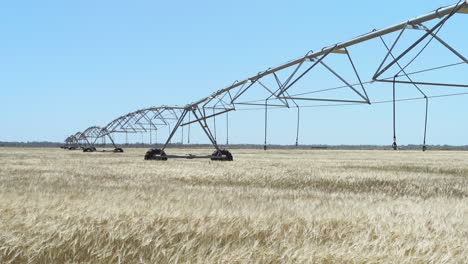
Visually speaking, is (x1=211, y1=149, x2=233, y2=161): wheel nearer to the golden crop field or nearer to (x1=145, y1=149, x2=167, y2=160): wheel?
(x1=145, y1=149, x2=167, y2=160): wheel

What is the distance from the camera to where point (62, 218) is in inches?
219

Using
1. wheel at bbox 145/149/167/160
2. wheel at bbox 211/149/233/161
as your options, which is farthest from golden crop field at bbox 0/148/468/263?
wheel at bbox 145/149/167/160

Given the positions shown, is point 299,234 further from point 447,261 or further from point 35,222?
point 35,222

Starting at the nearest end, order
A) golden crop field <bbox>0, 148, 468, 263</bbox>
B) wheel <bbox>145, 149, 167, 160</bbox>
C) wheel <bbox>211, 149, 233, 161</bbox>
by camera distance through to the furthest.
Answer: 1. golden crop field <bbox>0, 148, 468, 263</bbox>
2. wheel <bbox>211, 149, 233, 161</bbox>
3. wheel <bbox>145, 149, 167, 160</bbox>

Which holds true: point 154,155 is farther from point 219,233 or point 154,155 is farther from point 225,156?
point 219,233

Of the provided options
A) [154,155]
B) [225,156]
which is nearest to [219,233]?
[225,156]

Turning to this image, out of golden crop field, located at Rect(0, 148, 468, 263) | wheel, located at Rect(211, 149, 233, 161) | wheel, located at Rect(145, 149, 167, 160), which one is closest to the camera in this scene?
golden crop field, located at Rect(0, 148, 468, 263)

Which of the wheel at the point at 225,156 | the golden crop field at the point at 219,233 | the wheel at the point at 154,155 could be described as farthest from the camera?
the wheel at the point at 154,155

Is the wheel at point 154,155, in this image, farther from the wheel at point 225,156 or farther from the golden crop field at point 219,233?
the golden crop field at point 219,233

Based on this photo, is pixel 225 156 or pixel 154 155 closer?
pixel 225 156

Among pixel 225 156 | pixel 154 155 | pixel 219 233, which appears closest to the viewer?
pixel 219 233

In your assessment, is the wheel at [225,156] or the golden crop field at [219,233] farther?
the wheel at [225,156]

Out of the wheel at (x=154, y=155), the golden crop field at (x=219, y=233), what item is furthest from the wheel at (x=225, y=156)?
the golden crop field at (x=219, y=233)

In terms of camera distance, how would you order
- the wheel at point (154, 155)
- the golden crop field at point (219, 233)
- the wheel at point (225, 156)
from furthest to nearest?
1. the wheel at point (154, 155)
2. the wheel at point (225, 156)
3. the golden crop field at point (219, 233)
